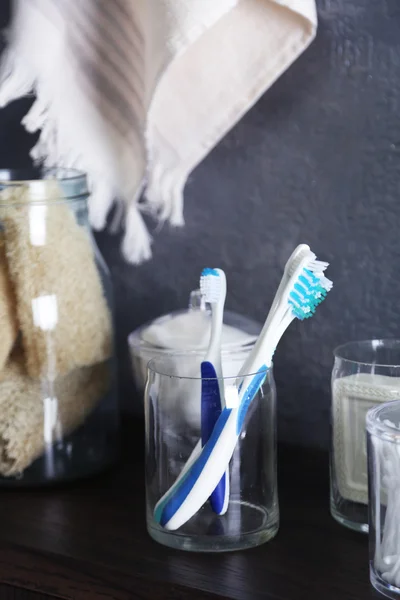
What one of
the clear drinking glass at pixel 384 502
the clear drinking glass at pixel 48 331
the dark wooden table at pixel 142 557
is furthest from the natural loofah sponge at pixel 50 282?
the clear drinking glass at pixel 384 502

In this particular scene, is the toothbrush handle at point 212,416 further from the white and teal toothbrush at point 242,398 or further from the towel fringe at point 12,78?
the towel fringe at point 12,78

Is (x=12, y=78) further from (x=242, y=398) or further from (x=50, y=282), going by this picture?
(x=242, y=398)

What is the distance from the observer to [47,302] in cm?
61

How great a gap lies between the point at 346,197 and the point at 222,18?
0.16 meters

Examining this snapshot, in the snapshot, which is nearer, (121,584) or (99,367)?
(121,584)

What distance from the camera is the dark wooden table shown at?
47cm

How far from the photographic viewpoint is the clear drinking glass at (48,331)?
0.61 metres

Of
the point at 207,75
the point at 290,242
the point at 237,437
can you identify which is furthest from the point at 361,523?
the point at 207,75

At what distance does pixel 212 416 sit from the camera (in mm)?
514

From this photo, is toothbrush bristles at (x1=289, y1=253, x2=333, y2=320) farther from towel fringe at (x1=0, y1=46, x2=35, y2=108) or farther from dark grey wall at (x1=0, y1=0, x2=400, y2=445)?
towel fringe at (x1=0, y1=46, x2=35, y2=108)

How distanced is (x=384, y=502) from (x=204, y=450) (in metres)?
0.11

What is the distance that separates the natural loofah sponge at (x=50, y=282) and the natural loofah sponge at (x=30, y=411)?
0.01 m

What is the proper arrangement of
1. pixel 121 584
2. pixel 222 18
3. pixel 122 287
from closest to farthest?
1. pixel 121 584
2. pixel 222 18
3. pixel 122 287

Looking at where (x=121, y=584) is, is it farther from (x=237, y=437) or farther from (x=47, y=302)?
(x=47, y=302)
